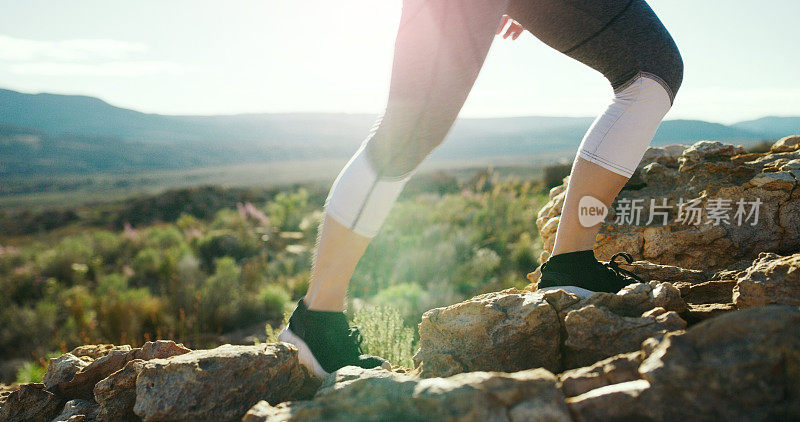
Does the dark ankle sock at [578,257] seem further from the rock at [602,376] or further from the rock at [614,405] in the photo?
the rock at [614,405]

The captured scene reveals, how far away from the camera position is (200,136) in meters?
140

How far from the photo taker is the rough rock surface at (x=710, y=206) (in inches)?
113

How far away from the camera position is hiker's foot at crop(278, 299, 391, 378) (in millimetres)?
1835

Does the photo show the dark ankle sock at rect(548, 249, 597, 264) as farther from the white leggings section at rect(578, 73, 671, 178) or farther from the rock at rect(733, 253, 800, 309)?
the rock at rect(733, 253, 800, 309)

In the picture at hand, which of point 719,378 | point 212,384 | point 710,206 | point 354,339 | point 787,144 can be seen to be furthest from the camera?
point 787,144

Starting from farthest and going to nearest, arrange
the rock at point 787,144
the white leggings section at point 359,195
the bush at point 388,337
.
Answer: the rock at point 787,144
the bush at point 388,337
the white leggings section at point 359,195

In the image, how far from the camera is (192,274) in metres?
9.73

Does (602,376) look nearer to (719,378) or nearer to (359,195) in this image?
(719,378)

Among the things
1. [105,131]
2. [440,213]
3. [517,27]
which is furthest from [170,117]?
[517,27]

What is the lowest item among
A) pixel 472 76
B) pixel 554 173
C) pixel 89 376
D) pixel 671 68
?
pixel 89 376

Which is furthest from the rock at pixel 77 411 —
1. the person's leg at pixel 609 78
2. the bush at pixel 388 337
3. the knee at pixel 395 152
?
the person's leg at pixel 609 78

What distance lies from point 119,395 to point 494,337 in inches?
53.9

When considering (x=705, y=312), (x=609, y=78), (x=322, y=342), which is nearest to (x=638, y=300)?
(x=705, y=312)

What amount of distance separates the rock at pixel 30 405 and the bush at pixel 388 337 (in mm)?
1598
